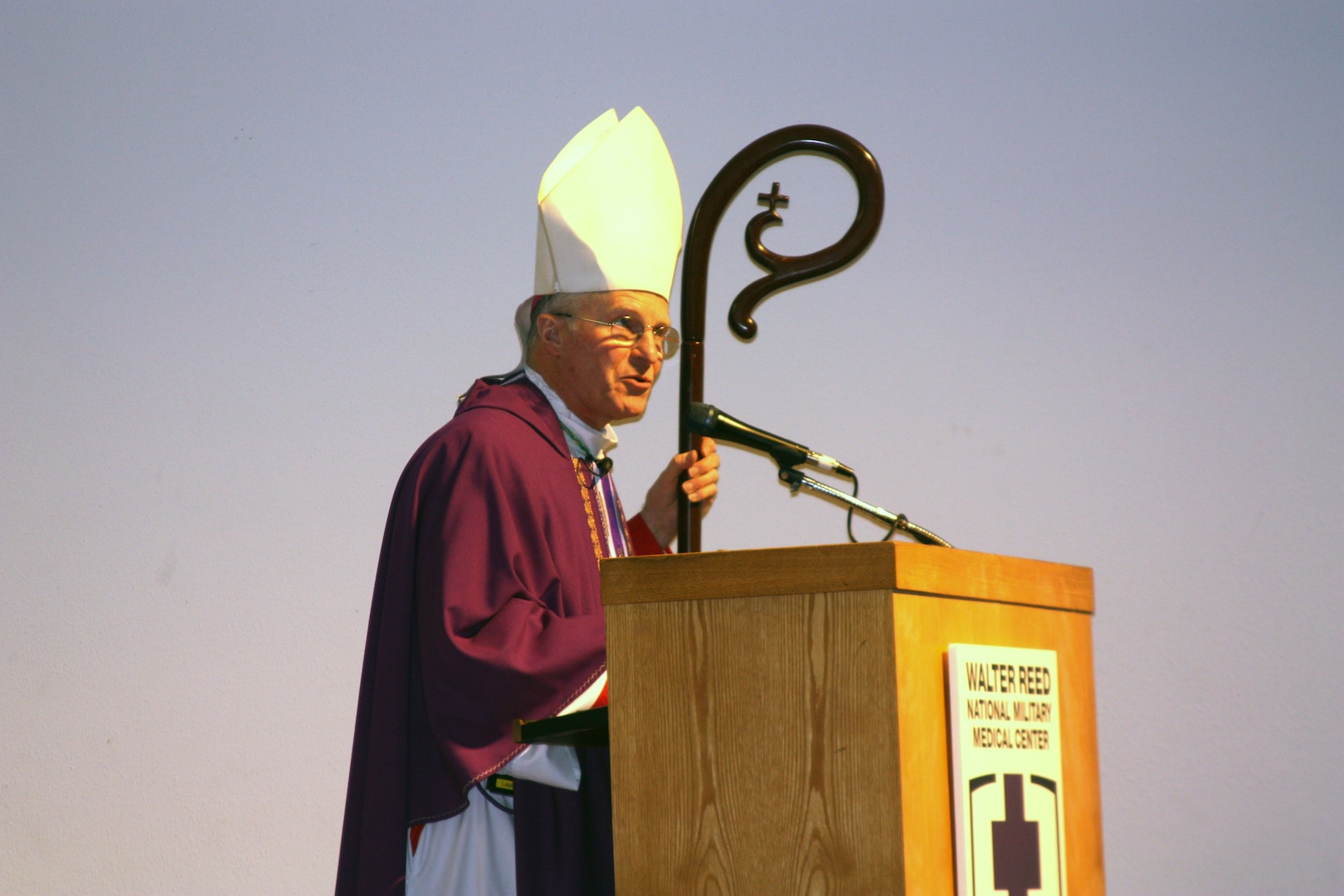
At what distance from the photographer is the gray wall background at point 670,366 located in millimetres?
3131

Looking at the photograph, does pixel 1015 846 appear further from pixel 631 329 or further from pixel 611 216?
pixel 611 216

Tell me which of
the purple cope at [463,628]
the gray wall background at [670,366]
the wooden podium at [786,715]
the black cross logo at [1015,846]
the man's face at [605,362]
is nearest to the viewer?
the wooden podium at [786,715]

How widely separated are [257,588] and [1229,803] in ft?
7.52

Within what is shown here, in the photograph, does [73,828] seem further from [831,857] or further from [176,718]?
[831,857]

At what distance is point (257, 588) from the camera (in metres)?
3.17

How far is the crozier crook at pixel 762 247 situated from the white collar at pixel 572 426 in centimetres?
24

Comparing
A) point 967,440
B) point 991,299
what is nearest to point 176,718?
point 967,440

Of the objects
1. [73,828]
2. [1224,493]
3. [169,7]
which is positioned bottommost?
[73,828]

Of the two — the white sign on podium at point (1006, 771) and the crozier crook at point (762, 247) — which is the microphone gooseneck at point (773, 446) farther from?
the crozier crook at point (762, 247)

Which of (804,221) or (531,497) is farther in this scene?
(804,221)

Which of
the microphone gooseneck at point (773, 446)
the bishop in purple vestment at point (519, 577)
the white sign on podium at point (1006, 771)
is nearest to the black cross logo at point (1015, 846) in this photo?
the white sign on podium at point (1006, 771)

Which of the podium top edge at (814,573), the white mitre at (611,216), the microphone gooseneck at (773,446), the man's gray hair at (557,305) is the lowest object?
the podium top edge at (814,573)

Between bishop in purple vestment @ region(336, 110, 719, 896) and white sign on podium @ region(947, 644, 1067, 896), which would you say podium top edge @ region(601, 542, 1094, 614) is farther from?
bishop in purple vestment @ region(336, 110, 719, 896)

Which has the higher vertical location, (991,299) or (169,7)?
(169,7)
